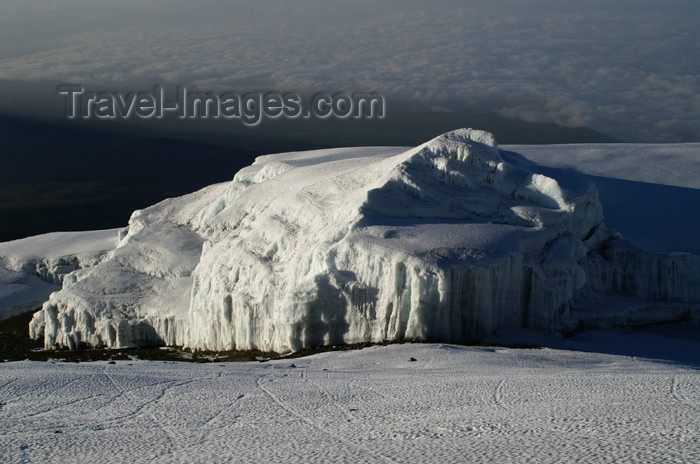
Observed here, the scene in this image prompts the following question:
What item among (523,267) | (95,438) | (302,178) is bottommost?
(95,438)

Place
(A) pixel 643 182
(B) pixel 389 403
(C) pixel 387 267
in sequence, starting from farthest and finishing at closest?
1. (A) pixel 643 182
2. (C) pixel 387 267
3. (B) pixel 389 403

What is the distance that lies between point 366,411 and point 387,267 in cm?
731

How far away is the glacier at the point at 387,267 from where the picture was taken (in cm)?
1852

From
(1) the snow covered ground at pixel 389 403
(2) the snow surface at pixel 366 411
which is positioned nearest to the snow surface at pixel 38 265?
(1) the snow covered ground at pixel 389 403

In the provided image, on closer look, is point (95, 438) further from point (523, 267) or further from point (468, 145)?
point (468, 145)

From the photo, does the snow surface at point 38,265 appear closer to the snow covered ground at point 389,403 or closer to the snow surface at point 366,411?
the snow covered ground at point 389,403

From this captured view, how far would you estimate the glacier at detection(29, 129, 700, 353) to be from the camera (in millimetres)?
18516

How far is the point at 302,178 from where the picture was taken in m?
26.2

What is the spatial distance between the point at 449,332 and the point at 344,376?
4689 mm

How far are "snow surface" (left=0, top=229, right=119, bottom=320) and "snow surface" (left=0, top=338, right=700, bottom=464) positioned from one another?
17.4 metres

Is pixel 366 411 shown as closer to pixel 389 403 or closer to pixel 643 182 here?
pixel 389 403

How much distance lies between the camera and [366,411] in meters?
11.3

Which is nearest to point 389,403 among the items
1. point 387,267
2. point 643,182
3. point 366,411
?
point 366,411

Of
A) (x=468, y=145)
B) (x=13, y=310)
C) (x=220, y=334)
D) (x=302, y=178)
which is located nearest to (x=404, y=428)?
(x=220, y=334)
